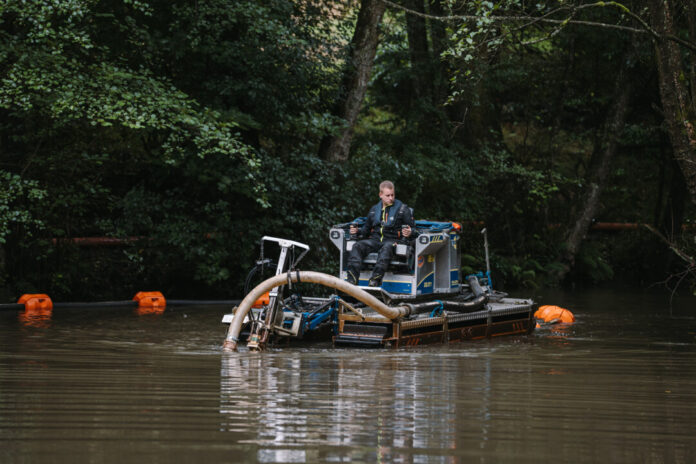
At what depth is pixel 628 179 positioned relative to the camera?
31.8m

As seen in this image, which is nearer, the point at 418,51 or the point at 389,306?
the point at 389,306

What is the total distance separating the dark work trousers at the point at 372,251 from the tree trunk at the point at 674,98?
4.64 meters

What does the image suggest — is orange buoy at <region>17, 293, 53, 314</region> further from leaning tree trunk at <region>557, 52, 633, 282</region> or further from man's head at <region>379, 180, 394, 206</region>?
leaning tree trunk at <region>557, 52, 633, 282</region>

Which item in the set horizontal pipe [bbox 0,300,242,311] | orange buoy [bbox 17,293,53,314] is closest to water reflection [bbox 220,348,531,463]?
orange buoy [bbox 17,293,53,314]

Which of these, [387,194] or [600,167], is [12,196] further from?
[600,167]

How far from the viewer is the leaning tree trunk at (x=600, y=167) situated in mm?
26891

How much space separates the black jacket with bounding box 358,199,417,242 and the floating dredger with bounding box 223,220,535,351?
0.82ft

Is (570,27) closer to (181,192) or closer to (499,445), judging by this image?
(181,192)

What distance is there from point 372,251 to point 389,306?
1.78 meters

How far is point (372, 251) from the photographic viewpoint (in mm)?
14805

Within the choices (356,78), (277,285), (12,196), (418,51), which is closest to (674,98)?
(277,285)

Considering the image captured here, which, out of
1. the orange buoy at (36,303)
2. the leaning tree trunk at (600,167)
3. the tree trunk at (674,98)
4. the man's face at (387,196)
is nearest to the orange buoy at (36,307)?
the orange buoy at (36,303)

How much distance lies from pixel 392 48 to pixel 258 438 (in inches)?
804

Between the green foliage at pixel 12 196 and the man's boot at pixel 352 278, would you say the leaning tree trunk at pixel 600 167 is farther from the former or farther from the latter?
the green foliage at pixel 12 196
